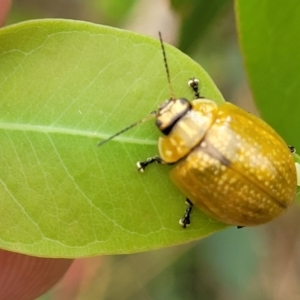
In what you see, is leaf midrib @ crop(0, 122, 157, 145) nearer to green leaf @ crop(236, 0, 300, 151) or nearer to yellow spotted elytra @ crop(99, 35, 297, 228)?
yellow spotted elytra @ crop(99, 35, 297, 228)

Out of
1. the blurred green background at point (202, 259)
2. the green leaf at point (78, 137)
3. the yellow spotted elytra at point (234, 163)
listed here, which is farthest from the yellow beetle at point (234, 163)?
the blurred green background at point (202, 259)

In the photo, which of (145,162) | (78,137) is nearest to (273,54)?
(145,162)

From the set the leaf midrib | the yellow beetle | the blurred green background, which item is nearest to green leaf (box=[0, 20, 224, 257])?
the leaf midrib

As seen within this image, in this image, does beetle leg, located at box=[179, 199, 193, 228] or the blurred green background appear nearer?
beetle leg, located at box=[179, 199, 193, 228]

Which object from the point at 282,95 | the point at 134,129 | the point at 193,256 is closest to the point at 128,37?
the point at 134,129

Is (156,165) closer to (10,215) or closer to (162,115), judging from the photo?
(162,115)

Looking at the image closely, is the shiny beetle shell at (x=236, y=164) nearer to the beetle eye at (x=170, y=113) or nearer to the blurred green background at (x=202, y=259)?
the beetle eye at (x=170, y=113)
